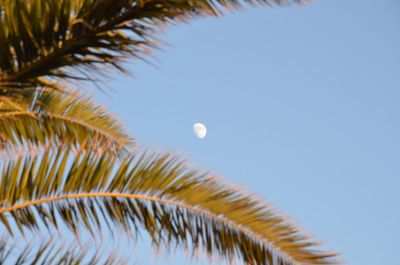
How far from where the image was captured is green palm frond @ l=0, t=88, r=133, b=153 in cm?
486

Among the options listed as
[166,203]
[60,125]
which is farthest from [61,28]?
[60,125]

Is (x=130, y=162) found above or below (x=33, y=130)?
below

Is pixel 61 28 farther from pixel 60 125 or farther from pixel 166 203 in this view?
pixel 60 125

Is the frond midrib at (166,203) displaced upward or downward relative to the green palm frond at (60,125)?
downward

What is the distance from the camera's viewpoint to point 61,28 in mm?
2936

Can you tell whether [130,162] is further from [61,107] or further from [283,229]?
[61,107]

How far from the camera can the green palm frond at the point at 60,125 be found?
4.86m

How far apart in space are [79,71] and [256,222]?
1527 mm

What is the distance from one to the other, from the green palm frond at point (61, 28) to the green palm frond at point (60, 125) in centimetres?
135

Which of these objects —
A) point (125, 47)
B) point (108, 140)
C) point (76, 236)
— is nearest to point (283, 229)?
point (76, 236)

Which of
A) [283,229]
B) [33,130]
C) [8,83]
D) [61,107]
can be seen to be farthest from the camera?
[61,107]

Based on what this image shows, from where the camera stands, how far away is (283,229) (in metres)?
3.81

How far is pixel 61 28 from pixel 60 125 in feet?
8.84

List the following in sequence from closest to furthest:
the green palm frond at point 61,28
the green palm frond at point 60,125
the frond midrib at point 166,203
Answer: the green palm frond at point 61,28 → the frond midrib at point 166,203 → the green palm frond at point 60,125
